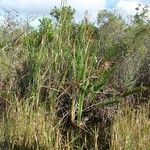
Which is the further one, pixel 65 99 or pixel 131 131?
pixel 65 99

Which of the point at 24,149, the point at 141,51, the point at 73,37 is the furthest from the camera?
the point at 141,51

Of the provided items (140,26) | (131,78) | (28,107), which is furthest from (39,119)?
(140,26)

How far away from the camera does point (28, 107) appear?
755cm

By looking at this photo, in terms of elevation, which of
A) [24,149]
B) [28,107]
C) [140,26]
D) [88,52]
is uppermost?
[140,26]

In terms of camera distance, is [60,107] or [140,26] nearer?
[60,107]

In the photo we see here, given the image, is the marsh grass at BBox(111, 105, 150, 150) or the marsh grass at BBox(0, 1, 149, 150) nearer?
the marsh grass at BBox(111, 105, 150, 150)

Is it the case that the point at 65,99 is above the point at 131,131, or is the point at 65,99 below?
above

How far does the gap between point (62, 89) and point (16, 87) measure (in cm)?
89

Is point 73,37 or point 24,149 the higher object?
point 73,37

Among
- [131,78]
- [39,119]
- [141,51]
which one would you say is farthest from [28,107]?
[141,51]

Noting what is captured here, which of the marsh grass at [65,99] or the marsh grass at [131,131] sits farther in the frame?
the marsh grass at [65,99]

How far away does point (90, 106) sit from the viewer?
7.68 metres

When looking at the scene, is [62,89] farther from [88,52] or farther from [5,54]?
[5,54]

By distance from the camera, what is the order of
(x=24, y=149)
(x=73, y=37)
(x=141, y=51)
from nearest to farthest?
1. (x=24, y=149)
2. (x=73, y=37)
3. (x=141, y=51)
